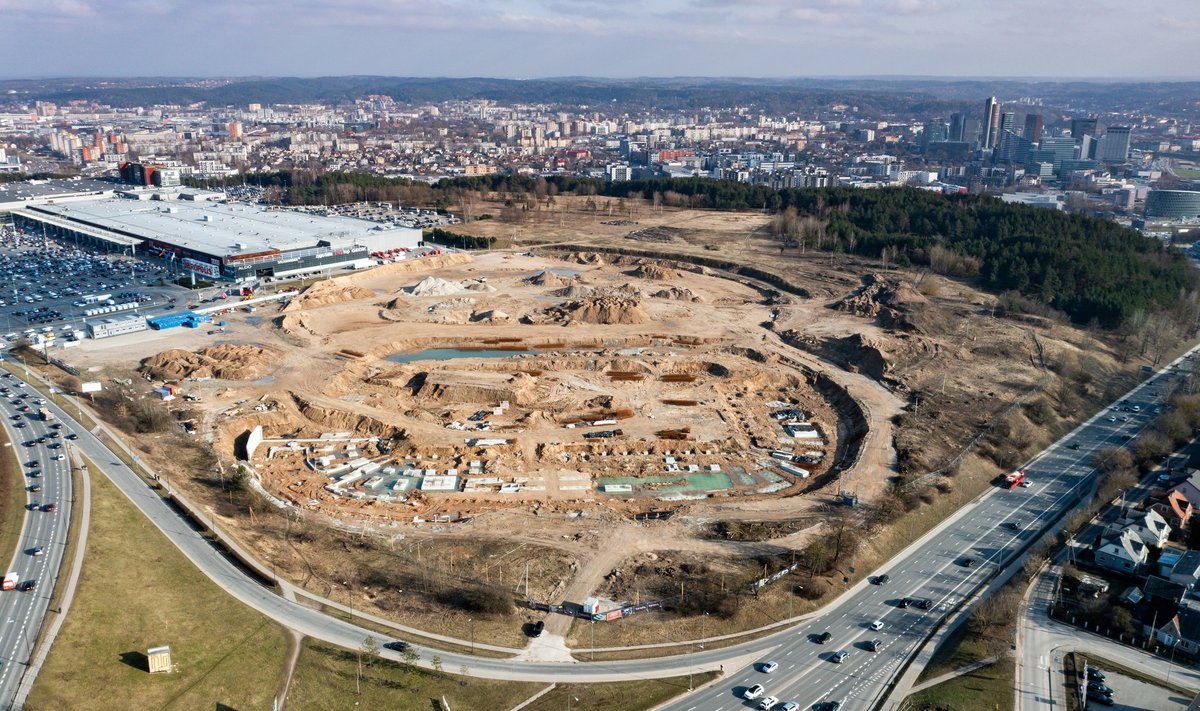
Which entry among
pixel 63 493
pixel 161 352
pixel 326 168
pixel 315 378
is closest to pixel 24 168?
pixel 326 168

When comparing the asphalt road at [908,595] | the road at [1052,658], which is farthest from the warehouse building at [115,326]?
the road at [1052,658]

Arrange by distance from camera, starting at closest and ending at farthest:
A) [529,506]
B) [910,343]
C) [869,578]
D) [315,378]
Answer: [869,578] → [529,506] → [315,378] → [910,343]

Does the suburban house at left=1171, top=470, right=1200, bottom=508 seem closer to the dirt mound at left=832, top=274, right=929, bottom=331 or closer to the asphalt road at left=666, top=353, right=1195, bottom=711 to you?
the asphalt road at left=666, top=353, right=1195, bottom=711

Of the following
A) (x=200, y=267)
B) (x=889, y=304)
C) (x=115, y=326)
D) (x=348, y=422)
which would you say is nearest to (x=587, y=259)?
(x=889, y=304)

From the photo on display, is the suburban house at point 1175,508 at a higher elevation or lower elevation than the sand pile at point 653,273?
lower

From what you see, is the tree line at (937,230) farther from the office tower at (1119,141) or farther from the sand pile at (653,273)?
the office tower at (1119,141)

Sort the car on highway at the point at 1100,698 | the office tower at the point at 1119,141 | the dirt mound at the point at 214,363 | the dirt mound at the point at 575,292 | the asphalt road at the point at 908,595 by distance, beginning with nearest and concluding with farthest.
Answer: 1. the car on highway at the point at 1100,698
2. the asphalt road at the point at 908,595
3. the dirt mound at the point at 214,363
4. the dirt mound at the point at 575,292
5. the office tower at the point at 1119,141

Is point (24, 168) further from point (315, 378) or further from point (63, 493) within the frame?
point (63, 493)

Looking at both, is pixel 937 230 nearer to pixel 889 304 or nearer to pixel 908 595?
pixel 889 304
